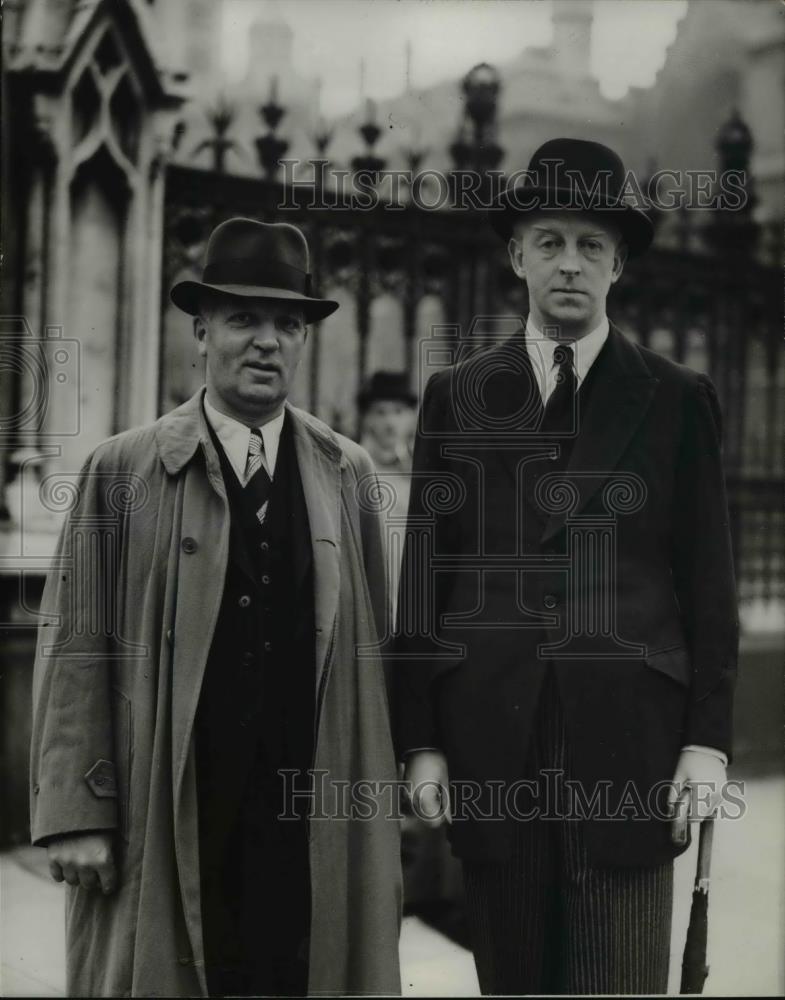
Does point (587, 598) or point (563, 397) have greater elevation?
point (563, 397)

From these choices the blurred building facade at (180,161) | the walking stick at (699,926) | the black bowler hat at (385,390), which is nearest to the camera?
the walking stick at (699,926)

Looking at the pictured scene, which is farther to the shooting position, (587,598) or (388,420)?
(388,420)

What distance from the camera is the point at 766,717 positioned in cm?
336

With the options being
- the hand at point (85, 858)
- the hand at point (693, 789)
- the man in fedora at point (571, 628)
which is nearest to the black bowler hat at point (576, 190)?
the man in fedora at point (571, 628)

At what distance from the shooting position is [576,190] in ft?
9.91

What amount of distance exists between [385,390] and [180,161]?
36.4 inches

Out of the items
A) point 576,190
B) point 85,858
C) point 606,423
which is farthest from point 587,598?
point 85,858

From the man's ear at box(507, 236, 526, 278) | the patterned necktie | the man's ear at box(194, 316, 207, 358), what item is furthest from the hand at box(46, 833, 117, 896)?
the man's ear at box(507, 236, 526, 278)

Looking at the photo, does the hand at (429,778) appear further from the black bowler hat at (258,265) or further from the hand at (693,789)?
the black bowler hat at (258,265)

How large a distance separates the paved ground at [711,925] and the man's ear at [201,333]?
1.59 m

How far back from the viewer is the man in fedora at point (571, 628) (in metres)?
2.84

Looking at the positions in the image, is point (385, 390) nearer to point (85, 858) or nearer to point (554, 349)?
point (554, 349)

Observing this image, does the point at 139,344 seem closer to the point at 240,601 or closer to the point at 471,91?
the point at 240,601

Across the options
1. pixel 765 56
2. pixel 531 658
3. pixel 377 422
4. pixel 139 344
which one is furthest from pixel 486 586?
pixel 765 56
